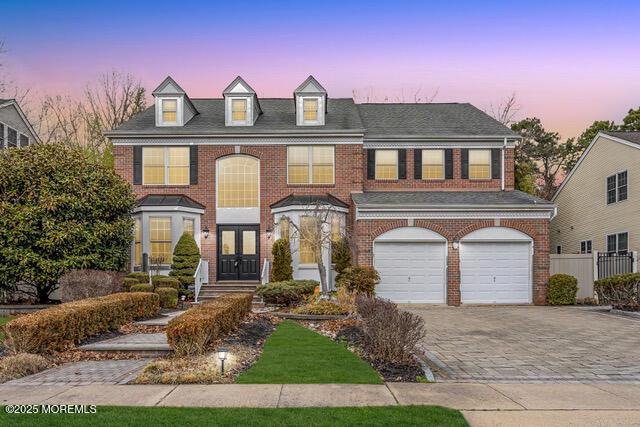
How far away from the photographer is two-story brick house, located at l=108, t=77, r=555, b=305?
20172 millimetres

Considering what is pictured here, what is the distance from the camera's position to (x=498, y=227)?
20.2 metres

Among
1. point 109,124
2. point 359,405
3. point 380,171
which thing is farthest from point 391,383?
point 109,124

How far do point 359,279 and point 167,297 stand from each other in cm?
649

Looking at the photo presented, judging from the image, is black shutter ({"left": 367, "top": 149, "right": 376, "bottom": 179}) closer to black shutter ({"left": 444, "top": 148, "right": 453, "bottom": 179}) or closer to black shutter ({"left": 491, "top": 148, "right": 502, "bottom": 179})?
black shutter ({"left": 444, "top": 148, "right": 453, "bottom": 179})

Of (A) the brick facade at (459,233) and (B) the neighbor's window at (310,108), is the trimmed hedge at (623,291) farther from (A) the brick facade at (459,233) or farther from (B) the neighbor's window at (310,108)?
(B) the neighbor's window at (310,108)

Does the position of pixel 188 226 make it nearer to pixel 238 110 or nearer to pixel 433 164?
pixel 238 110

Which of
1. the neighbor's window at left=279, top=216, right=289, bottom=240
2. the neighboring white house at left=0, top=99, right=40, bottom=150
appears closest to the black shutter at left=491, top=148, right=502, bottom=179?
the neighbor's window at left=279, top=216, right=289, bottom=240

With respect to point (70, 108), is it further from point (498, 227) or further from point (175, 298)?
point (498, 227)

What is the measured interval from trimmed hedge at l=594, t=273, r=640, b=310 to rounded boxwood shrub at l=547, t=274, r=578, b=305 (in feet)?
5.28

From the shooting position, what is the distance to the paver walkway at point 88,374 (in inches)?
303

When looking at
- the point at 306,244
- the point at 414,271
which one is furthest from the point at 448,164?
the point at 306,244

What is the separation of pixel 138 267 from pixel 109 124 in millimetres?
22458

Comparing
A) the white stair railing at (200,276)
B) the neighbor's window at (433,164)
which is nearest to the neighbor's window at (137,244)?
the white stair railing at (200,276)

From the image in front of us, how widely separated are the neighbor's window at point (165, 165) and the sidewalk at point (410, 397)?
15.3 metres
